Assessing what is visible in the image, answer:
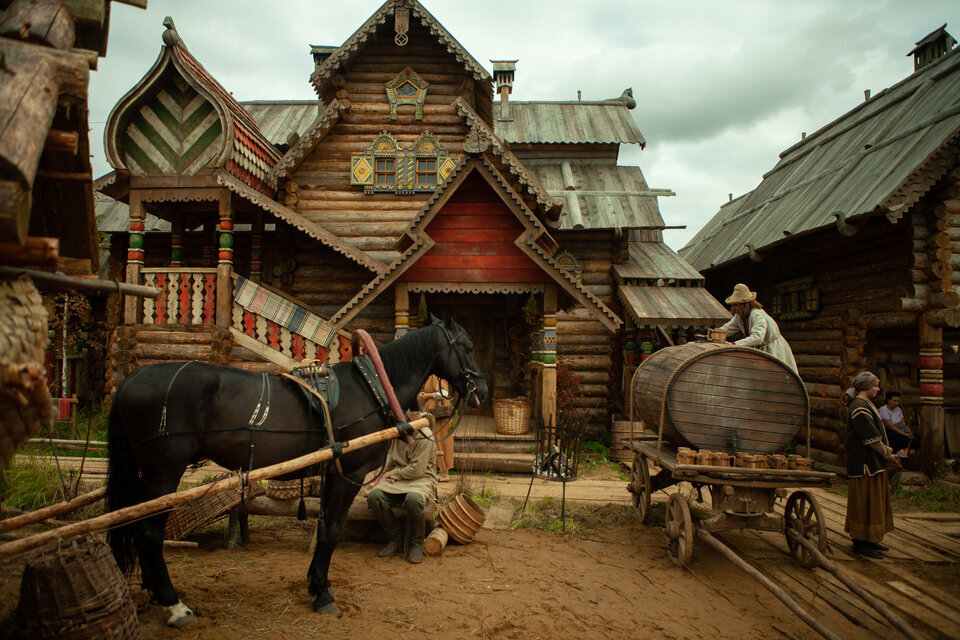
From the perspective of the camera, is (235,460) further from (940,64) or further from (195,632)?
(940,64)

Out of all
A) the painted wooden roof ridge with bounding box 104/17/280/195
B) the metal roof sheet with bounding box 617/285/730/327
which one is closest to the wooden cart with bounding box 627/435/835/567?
the metal roof sheet with bounding box 617/285/730/327

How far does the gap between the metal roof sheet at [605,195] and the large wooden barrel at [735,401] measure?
24.7 ft

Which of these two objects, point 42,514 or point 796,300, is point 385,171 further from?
point 796,300

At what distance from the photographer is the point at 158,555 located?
4289 mm

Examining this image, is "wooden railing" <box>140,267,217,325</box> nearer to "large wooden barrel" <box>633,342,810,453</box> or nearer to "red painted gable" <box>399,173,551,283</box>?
"red painted gable" <box>399,173,551,283</box>

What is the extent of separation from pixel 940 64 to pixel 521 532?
54.9ft

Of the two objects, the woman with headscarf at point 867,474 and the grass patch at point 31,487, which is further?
the grass patch at point 31,487

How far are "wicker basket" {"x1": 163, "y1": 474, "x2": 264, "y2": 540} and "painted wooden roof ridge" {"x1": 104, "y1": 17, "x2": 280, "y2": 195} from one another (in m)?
6.86

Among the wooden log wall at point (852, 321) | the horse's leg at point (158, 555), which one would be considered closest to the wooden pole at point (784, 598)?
the horse's leg at point (158, 555)

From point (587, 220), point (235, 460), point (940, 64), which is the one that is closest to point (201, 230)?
point (587, 220)

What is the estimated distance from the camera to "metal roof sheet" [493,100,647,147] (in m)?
16.1

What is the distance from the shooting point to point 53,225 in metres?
3.38

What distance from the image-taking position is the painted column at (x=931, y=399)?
9.62 metres

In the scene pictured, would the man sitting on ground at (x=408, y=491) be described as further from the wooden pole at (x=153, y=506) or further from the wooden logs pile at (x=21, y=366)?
the wooden logs pile at (x=21, y=366)
